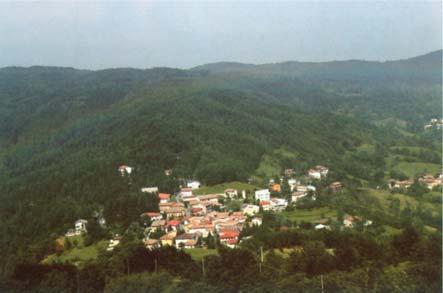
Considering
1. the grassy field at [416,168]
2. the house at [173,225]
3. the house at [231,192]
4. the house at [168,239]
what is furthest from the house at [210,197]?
the grassy field at [416,168]

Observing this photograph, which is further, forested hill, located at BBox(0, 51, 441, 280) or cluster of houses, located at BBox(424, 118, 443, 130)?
cluster of houses, located at BBox(424, 118, 443, 130)

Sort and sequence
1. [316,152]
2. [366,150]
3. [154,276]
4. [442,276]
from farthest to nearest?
[366,150], [316,152], [154,276], [442,276]

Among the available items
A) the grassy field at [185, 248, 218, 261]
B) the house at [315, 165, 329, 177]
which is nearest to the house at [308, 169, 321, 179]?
the house at [315, 165, 329, 177]

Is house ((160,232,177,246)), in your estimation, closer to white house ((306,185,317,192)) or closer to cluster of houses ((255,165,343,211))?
cluster of houses ((255,165,343,211))

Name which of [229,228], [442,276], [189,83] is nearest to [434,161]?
[229,228]

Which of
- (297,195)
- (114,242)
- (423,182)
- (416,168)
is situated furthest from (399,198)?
(114,242)

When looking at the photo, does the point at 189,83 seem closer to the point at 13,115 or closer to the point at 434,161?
the point at 13,115

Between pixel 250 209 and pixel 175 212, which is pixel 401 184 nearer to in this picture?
pixel 250 209
